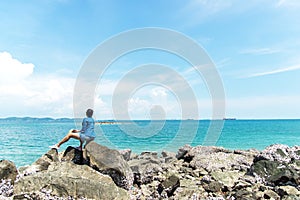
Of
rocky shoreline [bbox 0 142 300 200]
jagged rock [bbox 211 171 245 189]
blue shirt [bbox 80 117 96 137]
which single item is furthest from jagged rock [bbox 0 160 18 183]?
jagged rock [bbox 211 171 245 189]

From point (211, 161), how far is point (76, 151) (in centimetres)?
773

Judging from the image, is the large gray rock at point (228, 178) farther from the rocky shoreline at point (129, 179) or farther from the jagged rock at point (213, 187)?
the jagged rock at point (213, 187)

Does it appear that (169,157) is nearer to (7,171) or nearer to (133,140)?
(7,171)

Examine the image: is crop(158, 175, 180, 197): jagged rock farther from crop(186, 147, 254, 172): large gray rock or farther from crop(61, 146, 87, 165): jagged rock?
crop(186, 147, 254, 172): large gray rock

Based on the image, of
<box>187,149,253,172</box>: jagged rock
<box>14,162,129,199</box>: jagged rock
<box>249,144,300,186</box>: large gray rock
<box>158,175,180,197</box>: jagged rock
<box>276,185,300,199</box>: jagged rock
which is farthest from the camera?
<box>187,149,253,172</box>: jagged rock

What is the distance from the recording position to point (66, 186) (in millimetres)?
8734

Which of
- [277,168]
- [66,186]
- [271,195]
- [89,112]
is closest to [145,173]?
[89,112]

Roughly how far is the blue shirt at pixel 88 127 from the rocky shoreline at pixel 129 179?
1.11 meters

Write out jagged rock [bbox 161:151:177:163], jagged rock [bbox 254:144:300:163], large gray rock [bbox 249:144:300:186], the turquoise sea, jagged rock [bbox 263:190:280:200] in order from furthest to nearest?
the turquoise sea
jagged rock [bbox 161:151:177:163]
jagged rock [bbox 254:144:300:163]
large gray rock [bbox 249:144:300:186]
jagged rock [bbox 263:190:280:200]

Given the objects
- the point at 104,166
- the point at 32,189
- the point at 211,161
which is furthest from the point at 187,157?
the point at 32,189

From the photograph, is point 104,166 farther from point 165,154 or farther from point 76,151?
point 165,154

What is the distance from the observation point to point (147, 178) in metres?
13.2

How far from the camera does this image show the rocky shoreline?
28.8 feet

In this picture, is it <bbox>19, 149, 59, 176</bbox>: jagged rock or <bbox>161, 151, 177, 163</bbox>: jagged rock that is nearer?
<bbox>19, 149, 59, 176</bbox>: jagged rock
